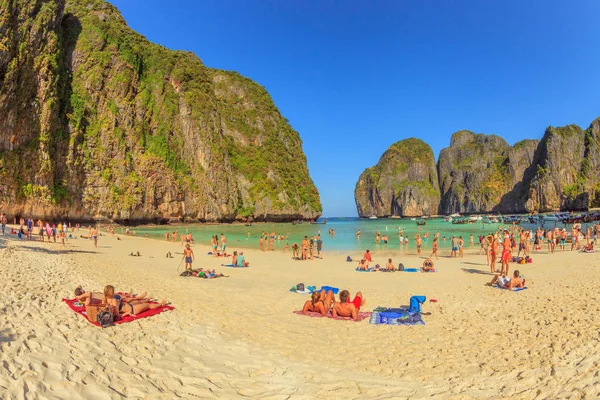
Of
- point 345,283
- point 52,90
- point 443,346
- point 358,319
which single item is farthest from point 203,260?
point 52,90

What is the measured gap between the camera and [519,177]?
556ft

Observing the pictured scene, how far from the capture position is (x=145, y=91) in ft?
218

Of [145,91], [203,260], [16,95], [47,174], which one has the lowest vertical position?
[203,260]

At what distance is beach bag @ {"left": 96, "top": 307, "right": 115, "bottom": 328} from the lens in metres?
6.57

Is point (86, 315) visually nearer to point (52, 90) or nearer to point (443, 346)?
point (443, 346)

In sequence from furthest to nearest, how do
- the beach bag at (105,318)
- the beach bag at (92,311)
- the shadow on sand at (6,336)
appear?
the beach bag at (92,311) < the beach bag at (105,318) < the shadow on sand at (6,336)

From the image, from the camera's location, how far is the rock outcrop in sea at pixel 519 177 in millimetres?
129875

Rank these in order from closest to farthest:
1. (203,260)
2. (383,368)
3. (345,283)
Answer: (383,368), (345,283), (203,260)

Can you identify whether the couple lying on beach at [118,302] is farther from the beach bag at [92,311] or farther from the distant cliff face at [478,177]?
the distant cliff face at [478,177]

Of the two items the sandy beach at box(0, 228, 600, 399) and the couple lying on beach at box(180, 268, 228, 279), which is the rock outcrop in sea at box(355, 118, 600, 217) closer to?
the sandy beach at box(0, 228, 600, 399)

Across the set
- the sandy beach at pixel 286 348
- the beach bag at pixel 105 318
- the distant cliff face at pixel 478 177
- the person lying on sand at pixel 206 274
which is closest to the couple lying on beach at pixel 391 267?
the sandy beach at pixel 286 348

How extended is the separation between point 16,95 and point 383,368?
50.8 m

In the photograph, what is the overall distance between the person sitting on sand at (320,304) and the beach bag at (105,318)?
4696 millimetres

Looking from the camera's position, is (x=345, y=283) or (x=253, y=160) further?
(x=253, y=160)
